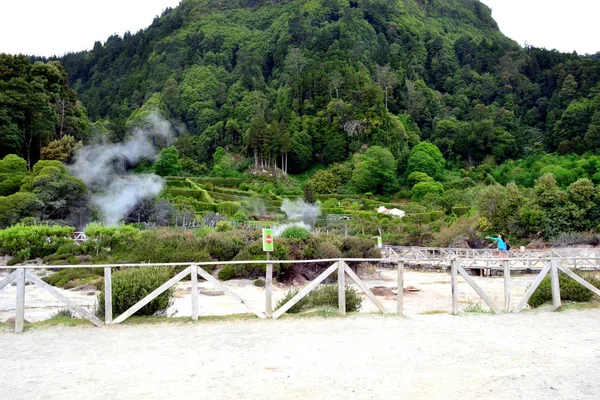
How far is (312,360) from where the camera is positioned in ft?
19.4

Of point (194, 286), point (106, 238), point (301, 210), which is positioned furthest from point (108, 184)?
point (194, 286)

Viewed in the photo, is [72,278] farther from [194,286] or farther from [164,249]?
[194,286]

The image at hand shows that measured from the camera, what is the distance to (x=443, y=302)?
501 inches

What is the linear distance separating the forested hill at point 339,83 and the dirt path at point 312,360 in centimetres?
7575

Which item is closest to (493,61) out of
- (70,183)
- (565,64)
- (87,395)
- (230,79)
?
(565,64)

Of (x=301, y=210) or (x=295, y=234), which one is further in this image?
(x=301, y=210)

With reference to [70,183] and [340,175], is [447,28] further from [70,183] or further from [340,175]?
[70,183]

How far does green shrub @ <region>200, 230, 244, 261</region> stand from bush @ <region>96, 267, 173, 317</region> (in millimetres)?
10515

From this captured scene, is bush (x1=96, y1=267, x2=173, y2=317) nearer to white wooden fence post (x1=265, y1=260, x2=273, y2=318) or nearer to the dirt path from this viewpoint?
the dirt path

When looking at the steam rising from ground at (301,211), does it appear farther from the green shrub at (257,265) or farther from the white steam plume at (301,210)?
the green shrub at (257,265)

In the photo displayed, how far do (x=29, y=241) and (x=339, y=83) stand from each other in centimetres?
7893

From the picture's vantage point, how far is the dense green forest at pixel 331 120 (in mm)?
35281

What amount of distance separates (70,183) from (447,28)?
146158 millimetres

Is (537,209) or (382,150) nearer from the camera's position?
(537,209)
